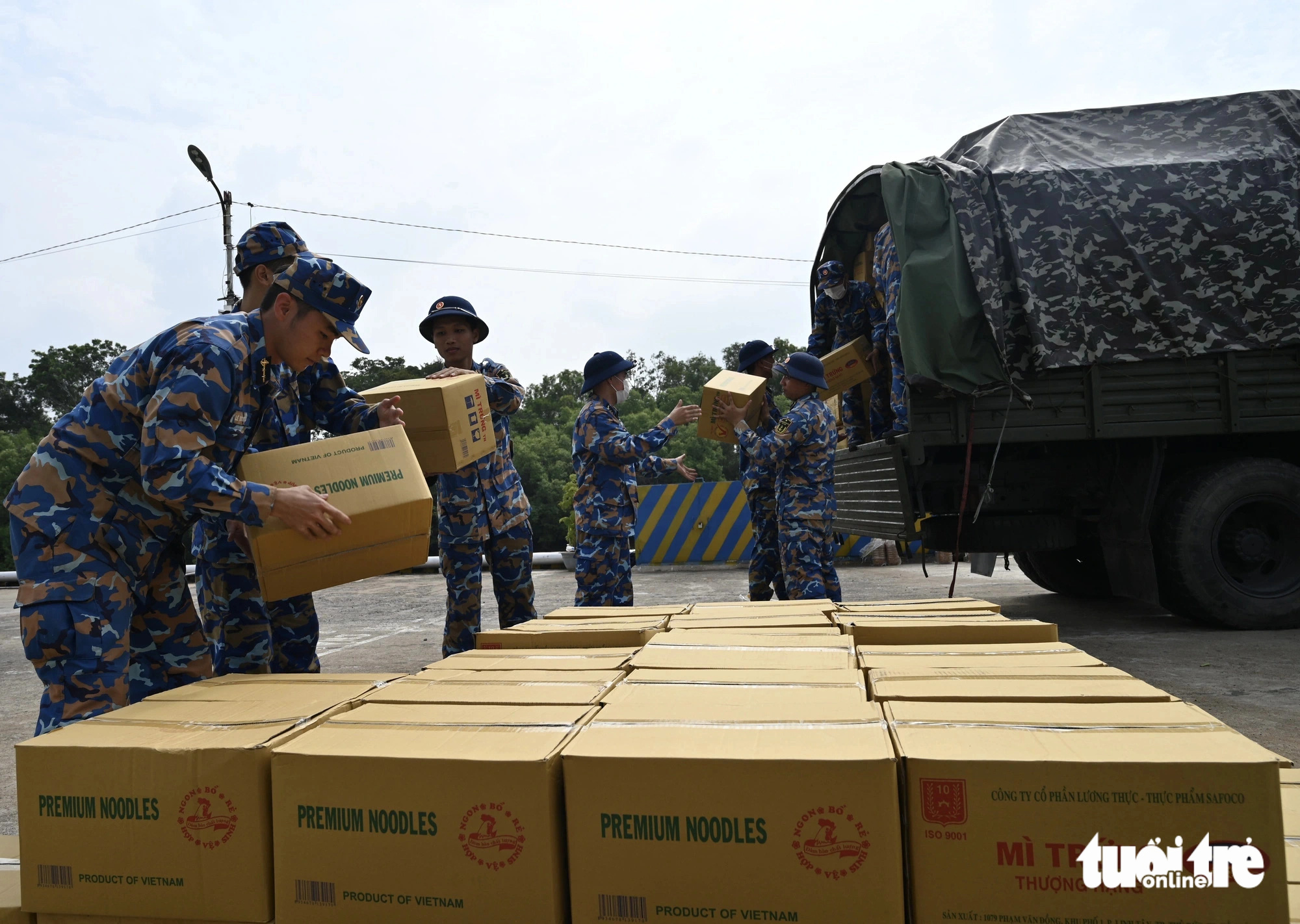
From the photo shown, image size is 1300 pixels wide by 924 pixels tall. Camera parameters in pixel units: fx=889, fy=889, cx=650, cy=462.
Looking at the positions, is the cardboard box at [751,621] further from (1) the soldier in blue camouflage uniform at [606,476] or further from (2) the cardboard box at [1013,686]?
(1) the soldier in blue camouflage uniform at [606,476]

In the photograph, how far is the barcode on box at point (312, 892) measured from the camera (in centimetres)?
136

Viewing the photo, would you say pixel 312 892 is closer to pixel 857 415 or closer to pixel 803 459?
pixel 803 459

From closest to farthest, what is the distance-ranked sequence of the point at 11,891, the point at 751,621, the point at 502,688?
the point at 11,891 → the point at 502,688 → the point at 751,621

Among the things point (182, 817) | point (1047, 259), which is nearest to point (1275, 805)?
point (182, 817)

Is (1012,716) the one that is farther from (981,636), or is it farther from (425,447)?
(425,447)

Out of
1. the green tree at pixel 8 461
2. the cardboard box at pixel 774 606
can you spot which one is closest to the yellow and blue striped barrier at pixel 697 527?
the cardboard box at pixel 774 606

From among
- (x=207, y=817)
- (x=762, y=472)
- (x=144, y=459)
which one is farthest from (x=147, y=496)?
(x=762, y=472)

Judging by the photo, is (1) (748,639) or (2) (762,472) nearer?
(1) (748,639)

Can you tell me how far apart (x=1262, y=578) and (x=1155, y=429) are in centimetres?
126

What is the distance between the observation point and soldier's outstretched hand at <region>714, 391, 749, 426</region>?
18.1 ft

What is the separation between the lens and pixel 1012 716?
4.64 feet

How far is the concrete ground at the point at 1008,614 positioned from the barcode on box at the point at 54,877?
17 cm

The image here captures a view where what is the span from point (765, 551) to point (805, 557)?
2.88 feet

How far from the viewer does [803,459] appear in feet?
17.6
